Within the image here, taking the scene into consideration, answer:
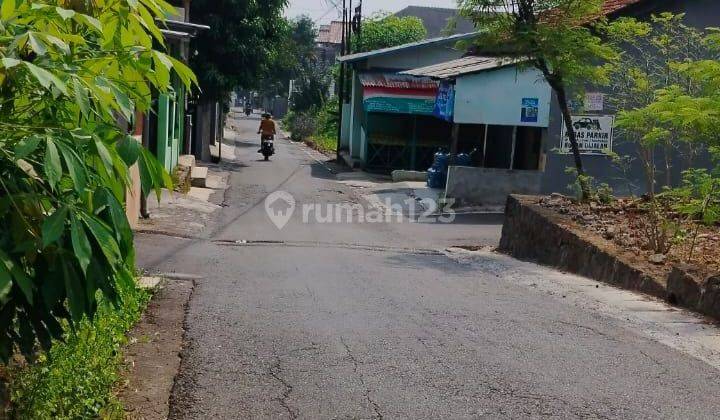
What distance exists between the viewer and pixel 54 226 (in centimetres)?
329

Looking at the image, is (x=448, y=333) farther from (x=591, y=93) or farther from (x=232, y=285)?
(x=591, y=93)

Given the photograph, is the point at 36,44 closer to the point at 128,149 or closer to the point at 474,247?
the point at 128,149

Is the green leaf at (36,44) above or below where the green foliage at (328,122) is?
above

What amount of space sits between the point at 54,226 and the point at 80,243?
0.12 metres

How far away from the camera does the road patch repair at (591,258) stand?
9406 millimetres

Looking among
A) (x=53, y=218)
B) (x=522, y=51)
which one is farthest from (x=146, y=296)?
(x=522, y=51)

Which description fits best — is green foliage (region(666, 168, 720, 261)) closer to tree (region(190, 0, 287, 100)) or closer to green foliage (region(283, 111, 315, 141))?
tree (region(190, 0, 287, 100))

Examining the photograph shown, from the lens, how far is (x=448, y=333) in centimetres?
757

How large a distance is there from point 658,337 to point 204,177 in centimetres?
1783

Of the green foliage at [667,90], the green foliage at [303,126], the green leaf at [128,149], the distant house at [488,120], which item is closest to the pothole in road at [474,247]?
the distant house at [488,120]

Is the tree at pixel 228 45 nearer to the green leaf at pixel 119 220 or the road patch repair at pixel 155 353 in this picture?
the road patch repair at pixel 155 353

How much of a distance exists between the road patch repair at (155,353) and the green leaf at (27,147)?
247cm

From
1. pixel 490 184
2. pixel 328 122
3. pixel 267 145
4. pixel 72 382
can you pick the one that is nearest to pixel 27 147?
pixel 72 382

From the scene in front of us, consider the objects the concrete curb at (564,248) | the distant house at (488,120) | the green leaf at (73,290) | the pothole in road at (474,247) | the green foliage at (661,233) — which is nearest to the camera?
the green leaf at (73,290)
